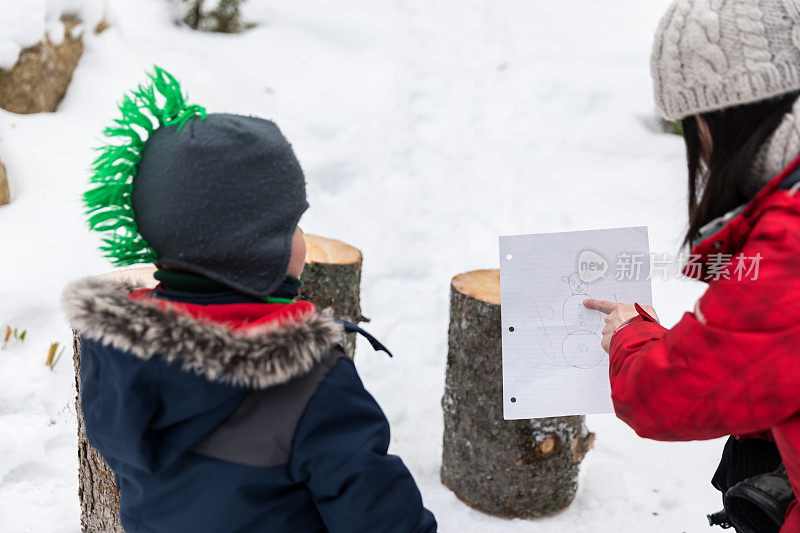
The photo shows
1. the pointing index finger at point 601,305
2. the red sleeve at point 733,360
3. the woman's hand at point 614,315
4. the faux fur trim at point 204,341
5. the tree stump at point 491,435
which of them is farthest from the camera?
the tree stump at point 491,435

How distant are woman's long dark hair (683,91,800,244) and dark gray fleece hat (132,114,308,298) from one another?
2.42 ft

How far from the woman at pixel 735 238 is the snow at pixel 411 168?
1768 millimetres

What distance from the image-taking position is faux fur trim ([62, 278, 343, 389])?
1.13 metres

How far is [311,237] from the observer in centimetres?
293

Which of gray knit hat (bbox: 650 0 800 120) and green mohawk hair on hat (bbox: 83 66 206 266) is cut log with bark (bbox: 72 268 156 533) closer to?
A: green mohawk hair on hat (bbox: 83 66 206 266)

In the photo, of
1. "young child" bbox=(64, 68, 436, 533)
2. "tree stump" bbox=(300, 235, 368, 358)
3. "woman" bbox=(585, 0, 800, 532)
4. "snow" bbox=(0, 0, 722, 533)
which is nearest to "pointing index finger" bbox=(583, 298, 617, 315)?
"woman" bbox=(585, 0, 800, 532)

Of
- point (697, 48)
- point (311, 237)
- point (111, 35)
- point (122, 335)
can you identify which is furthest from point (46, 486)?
point (111, 35)

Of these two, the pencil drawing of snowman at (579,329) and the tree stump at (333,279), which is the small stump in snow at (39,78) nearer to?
the tree stump at (333,279)

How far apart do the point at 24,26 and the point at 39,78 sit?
310mm

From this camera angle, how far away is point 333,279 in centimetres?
266

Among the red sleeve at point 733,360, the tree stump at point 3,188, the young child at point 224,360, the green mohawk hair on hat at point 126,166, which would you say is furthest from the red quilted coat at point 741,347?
the tree stump at point 3,188

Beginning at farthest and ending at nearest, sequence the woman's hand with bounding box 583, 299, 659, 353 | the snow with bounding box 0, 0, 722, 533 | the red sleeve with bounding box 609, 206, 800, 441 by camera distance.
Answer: the snow with bounding box 0, 0, 722, 533
the woman's hand with bounding box 583, 299, 659, 353
the red sleeve with bounding box 609, 206, 800, 441

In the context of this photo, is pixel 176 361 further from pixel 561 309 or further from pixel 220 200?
pixel 561 309

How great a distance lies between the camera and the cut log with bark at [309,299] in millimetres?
2156
